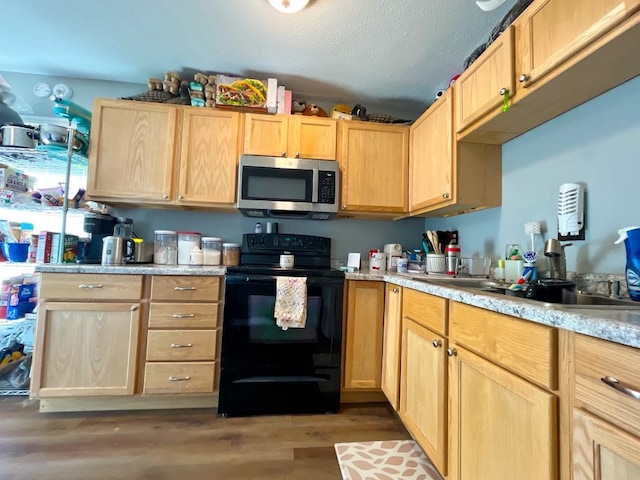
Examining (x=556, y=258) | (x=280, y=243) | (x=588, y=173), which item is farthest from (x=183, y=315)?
(x=588, y=173)

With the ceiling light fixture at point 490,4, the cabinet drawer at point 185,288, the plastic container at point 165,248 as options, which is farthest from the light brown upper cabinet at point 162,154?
the ceiling light fixture at point 490,4

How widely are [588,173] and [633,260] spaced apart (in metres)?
0.47

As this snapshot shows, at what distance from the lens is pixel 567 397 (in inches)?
27.4

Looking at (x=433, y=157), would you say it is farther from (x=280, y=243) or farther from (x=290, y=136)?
(x=280, y=243)

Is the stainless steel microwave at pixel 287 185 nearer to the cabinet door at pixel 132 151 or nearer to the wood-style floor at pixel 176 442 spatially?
the cabinet door at pixel 132 151

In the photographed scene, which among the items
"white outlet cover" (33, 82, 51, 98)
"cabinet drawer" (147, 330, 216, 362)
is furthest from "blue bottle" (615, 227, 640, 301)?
"white outlet cover" (33, 82, 51, 98)

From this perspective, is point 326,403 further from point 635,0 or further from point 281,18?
point 281,18

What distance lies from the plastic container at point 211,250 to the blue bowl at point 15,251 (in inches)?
45.7

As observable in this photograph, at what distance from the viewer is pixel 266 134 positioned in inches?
88.3

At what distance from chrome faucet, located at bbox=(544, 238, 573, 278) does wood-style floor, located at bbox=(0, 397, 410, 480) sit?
1.18m

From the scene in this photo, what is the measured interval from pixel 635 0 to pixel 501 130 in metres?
0.76

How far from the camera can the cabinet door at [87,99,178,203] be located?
6.88 feet

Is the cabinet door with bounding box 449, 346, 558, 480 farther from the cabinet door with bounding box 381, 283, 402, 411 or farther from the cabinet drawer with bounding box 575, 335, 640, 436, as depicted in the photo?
the cabinet door with bounding box 381, 283, 402, 411

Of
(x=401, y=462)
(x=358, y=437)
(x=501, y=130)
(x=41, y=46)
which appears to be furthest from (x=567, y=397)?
(x=41, y=46)
